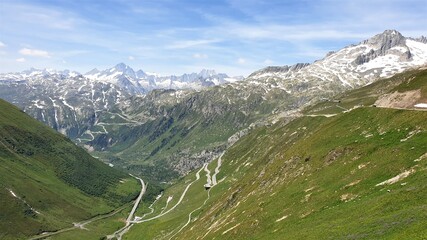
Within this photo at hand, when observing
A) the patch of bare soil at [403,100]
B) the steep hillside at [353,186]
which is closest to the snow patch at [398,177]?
the steep hillside at [353,186]

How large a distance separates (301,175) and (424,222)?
60.2 meters

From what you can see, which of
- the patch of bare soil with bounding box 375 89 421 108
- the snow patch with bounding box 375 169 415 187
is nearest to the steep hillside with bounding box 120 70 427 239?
the snow patch with bounding box 375 169 415 187

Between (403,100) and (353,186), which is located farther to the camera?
(403,100)

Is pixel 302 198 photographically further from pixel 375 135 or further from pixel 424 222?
pixel 424 222

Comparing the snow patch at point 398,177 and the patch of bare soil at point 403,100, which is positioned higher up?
the patch of bare soil at point 403,100

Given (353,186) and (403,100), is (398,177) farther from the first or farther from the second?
(403,100)

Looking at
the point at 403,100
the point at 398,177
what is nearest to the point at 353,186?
the point at 398,177

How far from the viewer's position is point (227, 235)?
9356 centimetres

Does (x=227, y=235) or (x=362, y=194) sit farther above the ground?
(x=362, y=194)

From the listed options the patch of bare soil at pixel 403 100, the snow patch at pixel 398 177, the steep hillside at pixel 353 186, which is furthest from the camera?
the patch of bare soil at pixel 403 100

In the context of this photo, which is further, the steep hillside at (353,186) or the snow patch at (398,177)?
the snow patch at (398,177)

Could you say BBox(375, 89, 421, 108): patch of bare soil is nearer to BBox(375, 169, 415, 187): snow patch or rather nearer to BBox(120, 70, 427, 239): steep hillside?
BBox(120, 70, 427, 239): steep hillside

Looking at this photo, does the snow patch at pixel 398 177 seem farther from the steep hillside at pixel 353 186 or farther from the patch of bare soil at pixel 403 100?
the patch of bare soil at pixel 403 100

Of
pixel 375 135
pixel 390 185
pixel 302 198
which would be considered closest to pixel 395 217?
pixel 390 185
